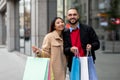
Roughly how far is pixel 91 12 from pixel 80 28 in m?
5.34

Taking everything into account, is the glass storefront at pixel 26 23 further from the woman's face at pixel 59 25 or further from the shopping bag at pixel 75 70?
the shopping bag at pixel 75 70

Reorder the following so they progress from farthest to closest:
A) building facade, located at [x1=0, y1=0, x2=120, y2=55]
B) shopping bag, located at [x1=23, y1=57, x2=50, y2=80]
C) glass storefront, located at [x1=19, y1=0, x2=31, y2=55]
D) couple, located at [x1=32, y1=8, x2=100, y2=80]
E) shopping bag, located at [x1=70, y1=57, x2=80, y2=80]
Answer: glass storefront, located at [x1=19, y1=0, x2=31, y2=55]
building facade, located at [x1=0, y1=0, x2=120, y2=55]
shopping bag, located at [x1=23, y1=57, x2=50, y2=80]
couple, located at [x1=32, y1=8, x2=100, y2=80]
shopping bag, located at [x1=70, y1=57, x2=80, y2=80]

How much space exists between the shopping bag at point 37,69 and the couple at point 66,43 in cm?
11

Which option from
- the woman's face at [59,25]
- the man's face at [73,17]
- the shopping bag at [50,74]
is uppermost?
the man's face at [73,17]

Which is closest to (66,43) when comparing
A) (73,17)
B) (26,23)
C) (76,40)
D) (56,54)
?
(76,40)

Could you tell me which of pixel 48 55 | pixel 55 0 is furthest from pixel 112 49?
pixel 55 0

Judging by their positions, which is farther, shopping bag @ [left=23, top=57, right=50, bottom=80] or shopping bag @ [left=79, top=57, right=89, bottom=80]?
shopping bag @ [left=23, top=57, right=50, bottom=80]

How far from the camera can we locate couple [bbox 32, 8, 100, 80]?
4680 mm

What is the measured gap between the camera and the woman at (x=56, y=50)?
4.90 m

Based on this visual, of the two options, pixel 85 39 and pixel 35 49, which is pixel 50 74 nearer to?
pixel 35 49

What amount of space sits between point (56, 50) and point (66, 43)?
8.8 inches

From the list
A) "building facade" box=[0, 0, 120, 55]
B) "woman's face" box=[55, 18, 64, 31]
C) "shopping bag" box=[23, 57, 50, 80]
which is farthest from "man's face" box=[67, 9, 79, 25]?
"building facade" box=[0, 0, 120, 55]

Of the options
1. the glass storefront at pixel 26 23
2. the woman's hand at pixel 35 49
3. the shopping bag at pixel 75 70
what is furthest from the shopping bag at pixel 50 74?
the glass storefront at pixel 26 23

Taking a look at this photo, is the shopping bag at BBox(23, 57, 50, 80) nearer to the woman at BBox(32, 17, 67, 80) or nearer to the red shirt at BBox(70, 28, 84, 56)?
the woman at BBox(32, 17, 67, 80)
